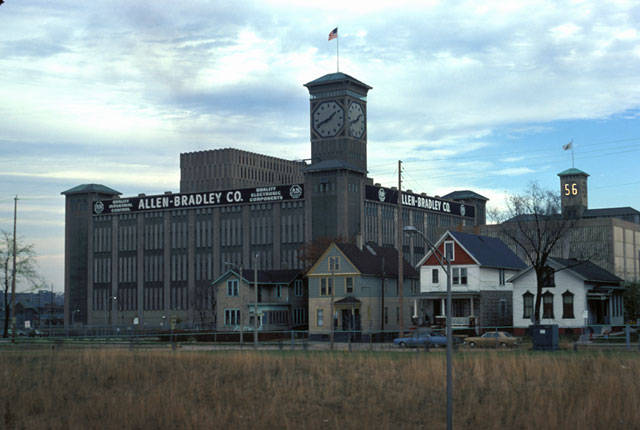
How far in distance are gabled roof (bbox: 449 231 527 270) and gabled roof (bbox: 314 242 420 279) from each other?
28.8 ft

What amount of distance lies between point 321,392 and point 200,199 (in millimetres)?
129623

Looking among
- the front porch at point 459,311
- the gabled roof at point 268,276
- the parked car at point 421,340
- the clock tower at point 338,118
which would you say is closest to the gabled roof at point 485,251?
the front porch at point 459,311

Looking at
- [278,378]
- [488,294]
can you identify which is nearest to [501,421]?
[278,378]

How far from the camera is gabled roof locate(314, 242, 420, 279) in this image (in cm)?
8319

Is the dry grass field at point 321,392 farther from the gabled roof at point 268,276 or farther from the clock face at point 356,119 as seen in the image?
the clock face at point 356,119

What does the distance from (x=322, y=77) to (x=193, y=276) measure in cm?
6038

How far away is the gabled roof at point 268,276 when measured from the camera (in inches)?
3660

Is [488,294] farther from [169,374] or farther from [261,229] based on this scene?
[261,229]

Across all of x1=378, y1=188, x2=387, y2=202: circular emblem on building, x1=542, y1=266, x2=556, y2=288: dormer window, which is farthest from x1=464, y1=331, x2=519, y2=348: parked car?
x1=378, y1=188, x2=387, y2=202: circular emblem on building

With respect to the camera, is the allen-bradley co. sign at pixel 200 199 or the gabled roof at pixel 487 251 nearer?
the gabled roof at pixel 487 251

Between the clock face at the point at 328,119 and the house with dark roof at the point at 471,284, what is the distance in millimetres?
113887

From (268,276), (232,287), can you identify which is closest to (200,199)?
(268,276)

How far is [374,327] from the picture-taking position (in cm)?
8294

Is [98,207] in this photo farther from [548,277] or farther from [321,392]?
[321,392]
